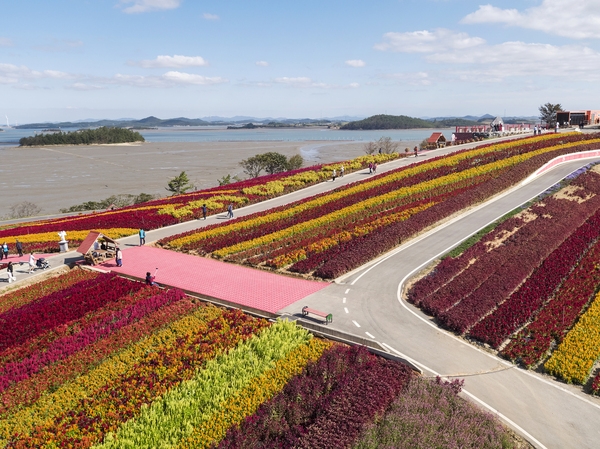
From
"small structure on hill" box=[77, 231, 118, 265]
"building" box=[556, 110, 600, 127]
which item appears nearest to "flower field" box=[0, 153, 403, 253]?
"small structure on hill" box=[77, 231, 118, 265]

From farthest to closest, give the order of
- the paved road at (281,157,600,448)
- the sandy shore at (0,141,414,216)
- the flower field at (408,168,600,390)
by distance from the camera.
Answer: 1. the sandy shore at (0,141,414,216)
2. the flower field at (408,168,600,390)
3. the paved road at (281,157,600,448)

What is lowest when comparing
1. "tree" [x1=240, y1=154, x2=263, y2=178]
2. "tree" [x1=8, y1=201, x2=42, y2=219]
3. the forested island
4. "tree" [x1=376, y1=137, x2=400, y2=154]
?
"tree" [x1=8, y1=201, x2=42, y2=219]

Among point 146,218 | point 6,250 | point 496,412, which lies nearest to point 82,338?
point 6,250

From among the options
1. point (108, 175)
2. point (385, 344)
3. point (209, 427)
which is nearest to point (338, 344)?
point (385, 344)

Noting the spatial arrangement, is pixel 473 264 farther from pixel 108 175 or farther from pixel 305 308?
pixel 108 175

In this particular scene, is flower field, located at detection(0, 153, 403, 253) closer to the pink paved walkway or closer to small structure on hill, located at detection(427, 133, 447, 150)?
the pink paved walkway

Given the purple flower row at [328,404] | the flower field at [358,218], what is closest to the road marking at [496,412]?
the purple flower row at [328,404]

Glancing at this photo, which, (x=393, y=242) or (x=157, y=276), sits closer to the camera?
(x=157, y=276)
